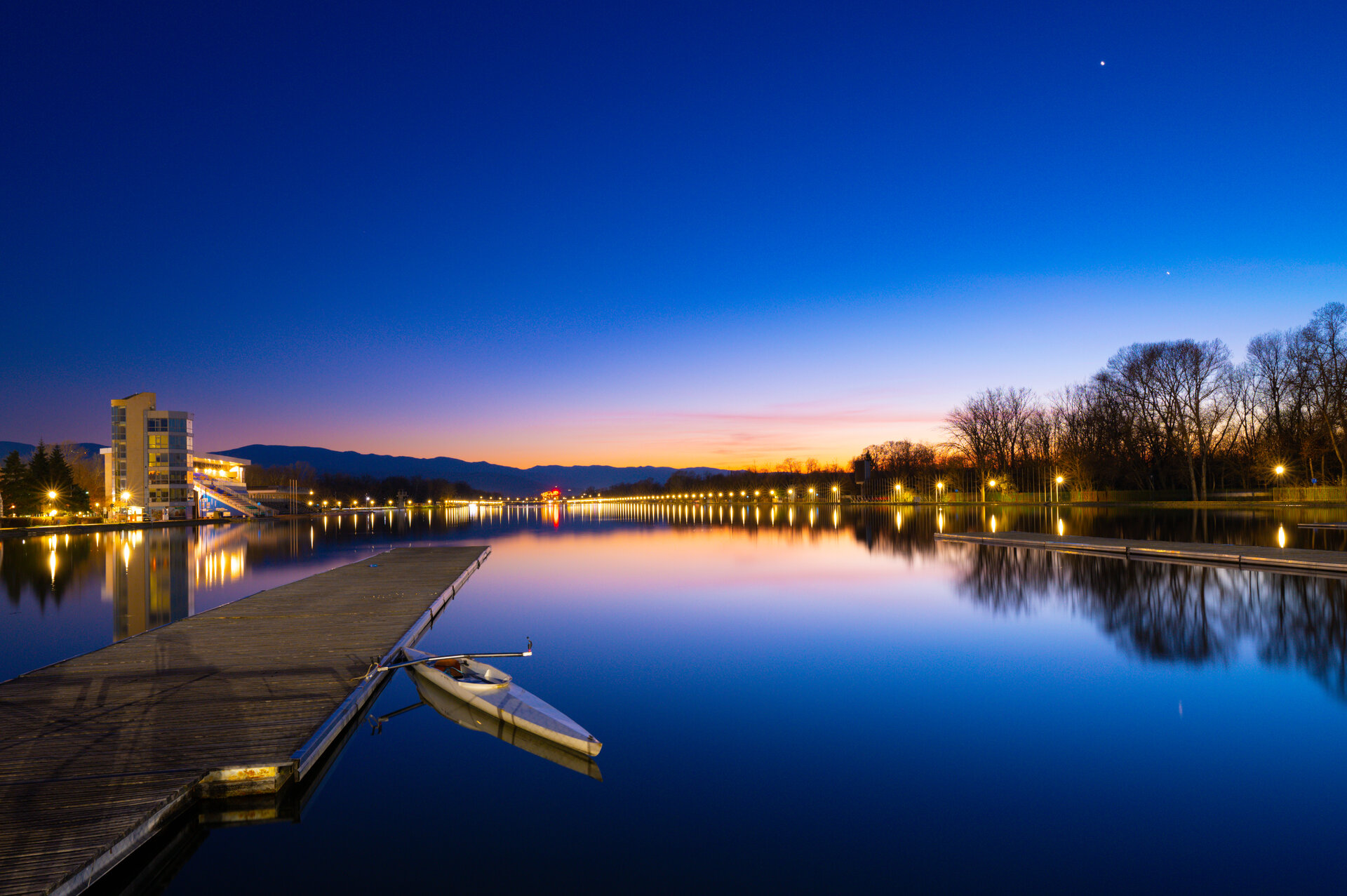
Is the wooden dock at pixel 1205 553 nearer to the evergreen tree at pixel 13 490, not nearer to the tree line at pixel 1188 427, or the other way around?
the tree line at pixel 1188 427

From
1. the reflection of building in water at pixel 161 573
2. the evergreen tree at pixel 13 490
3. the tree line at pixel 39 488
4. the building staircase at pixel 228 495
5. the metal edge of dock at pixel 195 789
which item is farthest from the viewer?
the building staircase at pixel 228 495

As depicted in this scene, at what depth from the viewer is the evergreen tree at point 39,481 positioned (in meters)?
53.6

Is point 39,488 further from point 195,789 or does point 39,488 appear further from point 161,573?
point 195,789

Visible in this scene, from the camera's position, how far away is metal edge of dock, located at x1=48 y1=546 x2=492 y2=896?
4.70 metres

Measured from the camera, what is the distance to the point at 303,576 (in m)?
23.8

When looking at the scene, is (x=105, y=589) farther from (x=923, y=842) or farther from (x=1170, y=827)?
(x=1170, y=827)

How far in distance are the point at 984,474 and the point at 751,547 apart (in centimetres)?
5846

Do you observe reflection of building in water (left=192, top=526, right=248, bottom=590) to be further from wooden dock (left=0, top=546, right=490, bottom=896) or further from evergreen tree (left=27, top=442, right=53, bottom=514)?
evergreen tree (left=27, top=442, right=53, bottom=514)

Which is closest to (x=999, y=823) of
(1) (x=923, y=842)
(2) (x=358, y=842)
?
(1) (x=923, y=842)

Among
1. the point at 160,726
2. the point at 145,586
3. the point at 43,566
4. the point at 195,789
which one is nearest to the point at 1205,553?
the point at 195,789

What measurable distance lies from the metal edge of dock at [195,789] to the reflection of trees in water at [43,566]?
47.4ft

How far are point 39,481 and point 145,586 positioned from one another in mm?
47422

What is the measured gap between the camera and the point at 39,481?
2175 inches

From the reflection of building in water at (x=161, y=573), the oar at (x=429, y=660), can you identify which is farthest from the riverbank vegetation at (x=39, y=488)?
the oar at (x=429, y=660)
